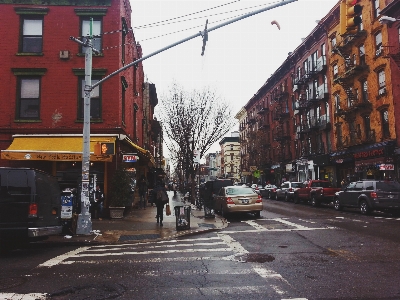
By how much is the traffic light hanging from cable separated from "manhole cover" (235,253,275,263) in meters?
5.33

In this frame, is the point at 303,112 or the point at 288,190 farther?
the point at 303,112

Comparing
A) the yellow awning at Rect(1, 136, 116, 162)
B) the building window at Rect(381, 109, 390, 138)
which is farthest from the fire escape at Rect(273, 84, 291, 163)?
the yellow awning at Rect(1, 136, 116, 162)

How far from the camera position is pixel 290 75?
5159 centimetres

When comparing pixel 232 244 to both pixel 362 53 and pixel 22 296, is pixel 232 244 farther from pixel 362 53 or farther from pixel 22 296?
pixel 362 53

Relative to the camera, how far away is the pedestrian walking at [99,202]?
17.9 m

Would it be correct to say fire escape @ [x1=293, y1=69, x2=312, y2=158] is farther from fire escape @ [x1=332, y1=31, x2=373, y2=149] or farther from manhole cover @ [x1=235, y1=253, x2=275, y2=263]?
manhole cover @ [x1=235, y1=253, x2=275, y2=263]

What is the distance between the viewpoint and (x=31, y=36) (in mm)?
20016

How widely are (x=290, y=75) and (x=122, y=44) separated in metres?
34.8

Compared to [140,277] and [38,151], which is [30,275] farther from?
[38,151]

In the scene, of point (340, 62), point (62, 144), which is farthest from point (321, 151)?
point (62, 144)

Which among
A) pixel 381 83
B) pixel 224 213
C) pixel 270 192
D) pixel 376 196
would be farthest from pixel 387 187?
pixel 270 192

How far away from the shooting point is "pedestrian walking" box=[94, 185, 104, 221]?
17922 millimetres

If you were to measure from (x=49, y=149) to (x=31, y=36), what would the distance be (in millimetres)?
6430

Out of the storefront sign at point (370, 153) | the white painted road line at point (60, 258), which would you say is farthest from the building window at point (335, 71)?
the white painted road line at point (60, 258)
